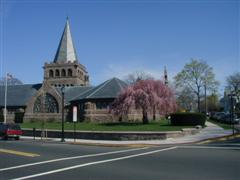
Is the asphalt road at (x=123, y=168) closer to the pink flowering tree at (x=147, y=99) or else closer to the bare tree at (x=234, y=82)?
the pink flowering tree at (x=147, y=99)

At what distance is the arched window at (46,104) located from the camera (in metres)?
66.9

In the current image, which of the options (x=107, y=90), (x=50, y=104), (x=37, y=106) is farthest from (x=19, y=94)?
(x=107, y=90)

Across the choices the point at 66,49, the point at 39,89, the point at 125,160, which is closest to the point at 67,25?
the point at 66,49

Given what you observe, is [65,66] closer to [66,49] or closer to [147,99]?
[66,49]

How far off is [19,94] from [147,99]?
117 feet

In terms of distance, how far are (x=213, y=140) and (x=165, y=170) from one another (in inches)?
644

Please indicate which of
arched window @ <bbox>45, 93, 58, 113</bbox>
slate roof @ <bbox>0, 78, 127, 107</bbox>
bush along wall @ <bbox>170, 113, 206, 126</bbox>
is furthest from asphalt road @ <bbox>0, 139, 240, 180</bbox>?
arched window @ <bbox>45, 93, 58, 113</bbox>

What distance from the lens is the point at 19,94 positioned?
74500mm

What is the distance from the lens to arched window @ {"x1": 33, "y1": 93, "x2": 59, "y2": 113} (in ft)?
220

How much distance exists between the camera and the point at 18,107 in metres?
70.9

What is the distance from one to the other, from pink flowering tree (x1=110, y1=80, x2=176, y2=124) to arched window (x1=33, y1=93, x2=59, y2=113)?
20759 mm

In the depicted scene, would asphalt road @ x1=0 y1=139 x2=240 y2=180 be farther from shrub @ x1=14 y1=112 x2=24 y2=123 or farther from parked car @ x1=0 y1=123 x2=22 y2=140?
shrub @ x1=14 y1=112 x2=24 y2=123

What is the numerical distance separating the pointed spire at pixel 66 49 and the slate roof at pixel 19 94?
22.7 metres

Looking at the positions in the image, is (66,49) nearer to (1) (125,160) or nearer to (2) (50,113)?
(2) (50,113)
